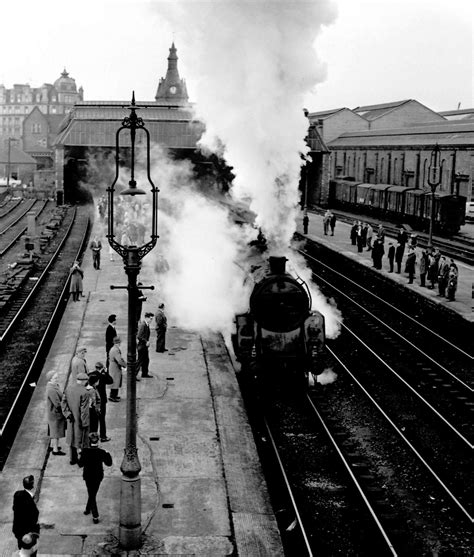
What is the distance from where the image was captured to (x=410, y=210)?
144 feet

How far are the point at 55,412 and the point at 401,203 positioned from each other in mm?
37454

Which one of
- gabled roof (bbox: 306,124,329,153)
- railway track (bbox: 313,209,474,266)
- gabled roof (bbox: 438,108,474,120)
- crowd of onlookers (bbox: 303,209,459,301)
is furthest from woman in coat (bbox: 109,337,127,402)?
gabled roof (bbox: 438,108,474,120)

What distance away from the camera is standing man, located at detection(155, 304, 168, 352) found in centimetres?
1630

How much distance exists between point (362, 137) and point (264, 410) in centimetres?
5550

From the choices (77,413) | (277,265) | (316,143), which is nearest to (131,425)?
(77,413)

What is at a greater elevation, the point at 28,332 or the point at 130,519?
the point at 130,519

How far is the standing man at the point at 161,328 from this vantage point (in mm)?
16297

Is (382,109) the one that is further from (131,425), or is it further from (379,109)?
(131,425)

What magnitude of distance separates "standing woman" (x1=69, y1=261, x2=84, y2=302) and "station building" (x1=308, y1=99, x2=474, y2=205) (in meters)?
28.1

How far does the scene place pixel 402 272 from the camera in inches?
1170

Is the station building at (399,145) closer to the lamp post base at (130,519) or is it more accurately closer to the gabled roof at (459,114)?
the gabled roof at (459,114)

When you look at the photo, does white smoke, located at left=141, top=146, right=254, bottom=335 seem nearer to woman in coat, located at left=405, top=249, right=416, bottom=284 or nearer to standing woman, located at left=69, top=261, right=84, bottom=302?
standing woman, located at left=69, top=261, right=84, bottom=302

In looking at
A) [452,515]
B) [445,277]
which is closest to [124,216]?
[445,277]

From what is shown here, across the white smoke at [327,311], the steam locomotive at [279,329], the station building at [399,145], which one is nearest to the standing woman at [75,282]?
the white smoke at [327,311]
